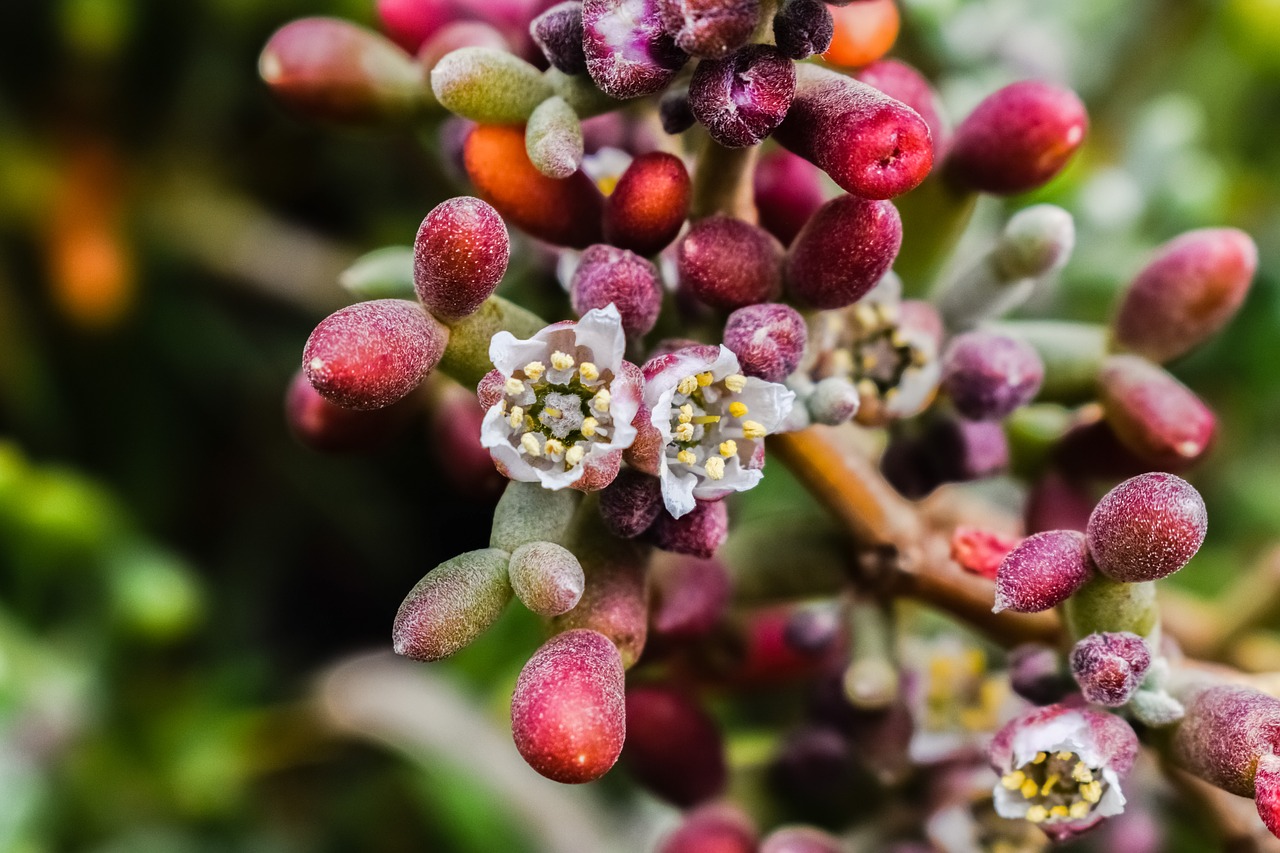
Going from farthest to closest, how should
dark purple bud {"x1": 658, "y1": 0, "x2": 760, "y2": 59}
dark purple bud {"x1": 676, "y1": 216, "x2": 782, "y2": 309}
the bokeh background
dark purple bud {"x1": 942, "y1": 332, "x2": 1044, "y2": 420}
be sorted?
the bokeh background < dark purple bud {"x1": 942, "y1": 332, "x2": 1044, "y2": 420} < dark purple bud {"x1": 676, "y1": 216, "x2": 782, "y2": 309} < dark purple bud {"x1": 658, "y1": 0, "x2": 760, "y2": 59}

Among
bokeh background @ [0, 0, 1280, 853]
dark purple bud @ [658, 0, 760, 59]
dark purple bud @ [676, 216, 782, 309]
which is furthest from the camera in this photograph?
bokeh background @ [0, 0, 1280, 853]

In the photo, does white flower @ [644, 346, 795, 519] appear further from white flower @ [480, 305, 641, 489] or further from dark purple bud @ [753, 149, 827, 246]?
dark purple bud @ [753, 149, 827, 246]

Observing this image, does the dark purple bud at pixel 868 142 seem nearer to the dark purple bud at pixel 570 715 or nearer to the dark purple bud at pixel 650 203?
the dark purple bud at pixel 650 203

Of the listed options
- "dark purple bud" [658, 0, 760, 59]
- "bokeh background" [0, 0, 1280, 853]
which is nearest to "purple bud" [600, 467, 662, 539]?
"dark purple bud" [658, 0, 760, 59]

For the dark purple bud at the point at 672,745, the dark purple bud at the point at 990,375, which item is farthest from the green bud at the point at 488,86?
the dark purple bud at the point at 672,745

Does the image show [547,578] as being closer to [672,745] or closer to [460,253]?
[460,253]
